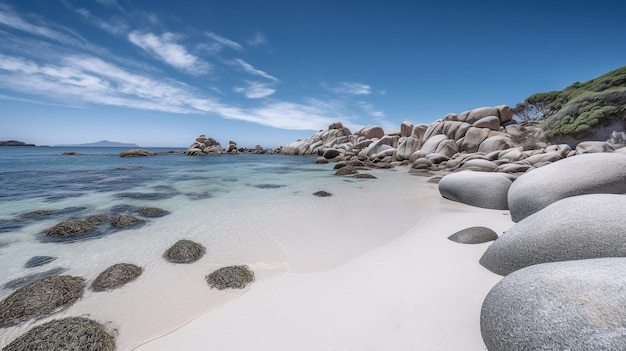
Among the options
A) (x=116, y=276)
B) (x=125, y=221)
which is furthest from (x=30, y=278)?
(x=125, y=221)

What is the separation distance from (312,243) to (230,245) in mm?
1775

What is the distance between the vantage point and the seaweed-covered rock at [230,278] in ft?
12.1

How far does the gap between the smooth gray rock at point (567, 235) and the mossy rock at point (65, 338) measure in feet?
16.2

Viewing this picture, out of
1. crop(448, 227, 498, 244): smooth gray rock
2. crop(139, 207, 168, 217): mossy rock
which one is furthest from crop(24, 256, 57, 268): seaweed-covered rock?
crop(448, 227, 498, 244): smooth gray rock

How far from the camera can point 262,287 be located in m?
3.63

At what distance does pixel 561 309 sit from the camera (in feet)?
5.96

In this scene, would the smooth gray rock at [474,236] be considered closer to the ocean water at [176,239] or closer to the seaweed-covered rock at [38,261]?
the ocean water at [176,239]

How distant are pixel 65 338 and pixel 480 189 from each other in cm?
937

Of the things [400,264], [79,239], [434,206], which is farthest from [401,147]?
[79,239]

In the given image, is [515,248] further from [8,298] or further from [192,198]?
→ [192,198]

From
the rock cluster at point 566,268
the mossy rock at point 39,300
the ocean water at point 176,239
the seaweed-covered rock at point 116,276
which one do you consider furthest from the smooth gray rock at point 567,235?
the mossy rock at point 39,300

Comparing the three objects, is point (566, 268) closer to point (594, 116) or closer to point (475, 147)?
point (594, 116)

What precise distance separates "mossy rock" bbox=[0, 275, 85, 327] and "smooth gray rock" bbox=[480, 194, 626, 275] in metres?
6.05

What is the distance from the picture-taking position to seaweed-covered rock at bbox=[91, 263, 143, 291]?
3.74 m
